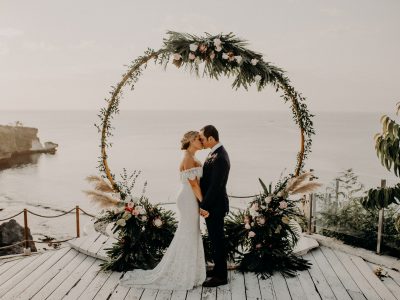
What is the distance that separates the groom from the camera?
4.87 meters

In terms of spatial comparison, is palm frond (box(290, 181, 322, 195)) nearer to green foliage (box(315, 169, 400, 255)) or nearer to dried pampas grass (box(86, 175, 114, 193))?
green foliage (box(315, 169, 400, 255))

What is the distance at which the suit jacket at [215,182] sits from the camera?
486 cm

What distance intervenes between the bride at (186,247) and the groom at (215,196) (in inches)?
4.3

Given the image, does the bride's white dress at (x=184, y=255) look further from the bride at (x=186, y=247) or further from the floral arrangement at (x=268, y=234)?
the floral arrangement at (x=268, y=234)

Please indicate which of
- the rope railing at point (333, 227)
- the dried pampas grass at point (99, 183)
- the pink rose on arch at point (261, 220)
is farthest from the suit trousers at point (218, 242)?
the rope railing at point (333, 227)

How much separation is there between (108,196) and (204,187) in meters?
1.56

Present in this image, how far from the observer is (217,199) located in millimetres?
5020

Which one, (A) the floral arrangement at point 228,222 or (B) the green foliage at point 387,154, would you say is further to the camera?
(A) the floral arrangement at point 228,222

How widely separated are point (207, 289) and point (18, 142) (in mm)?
59505

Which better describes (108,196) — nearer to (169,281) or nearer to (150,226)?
(150,226)

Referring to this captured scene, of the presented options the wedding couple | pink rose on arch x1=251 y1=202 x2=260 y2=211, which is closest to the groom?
the wedding couple

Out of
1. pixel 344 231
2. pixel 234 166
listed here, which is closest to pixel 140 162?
pixel 234 166

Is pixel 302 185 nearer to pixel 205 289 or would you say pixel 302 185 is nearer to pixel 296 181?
pixel 296 181

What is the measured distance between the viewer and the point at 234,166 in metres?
45.7
